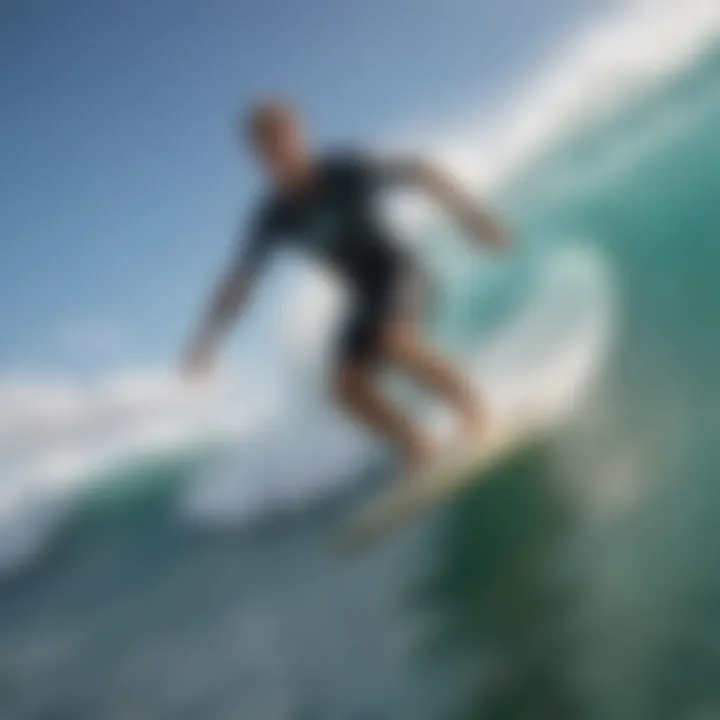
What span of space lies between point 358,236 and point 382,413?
294 millimetres

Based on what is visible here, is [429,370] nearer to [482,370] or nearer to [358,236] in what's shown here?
[482,370]

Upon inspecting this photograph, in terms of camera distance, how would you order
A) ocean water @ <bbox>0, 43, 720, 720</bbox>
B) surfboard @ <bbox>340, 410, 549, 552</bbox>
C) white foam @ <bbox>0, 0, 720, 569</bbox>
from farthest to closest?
white foam @ <bbox>0, 0, 720, 569</bbox>
surfboard @ <bbox>340, 410, 549, 552</bbox>
ocean water @ <bbox>0, 43, 720, 720</bbox>

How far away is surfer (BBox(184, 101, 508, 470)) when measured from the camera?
1.99 meters

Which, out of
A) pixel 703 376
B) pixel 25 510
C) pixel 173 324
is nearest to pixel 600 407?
pixel 703 376

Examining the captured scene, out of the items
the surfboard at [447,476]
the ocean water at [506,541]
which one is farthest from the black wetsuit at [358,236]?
the surfboard at [447,476]

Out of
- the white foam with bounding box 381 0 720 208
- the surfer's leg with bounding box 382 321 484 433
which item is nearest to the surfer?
the surfer's leg with bounding box 382 321 484 433

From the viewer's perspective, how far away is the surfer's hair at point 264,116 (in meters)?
2.05

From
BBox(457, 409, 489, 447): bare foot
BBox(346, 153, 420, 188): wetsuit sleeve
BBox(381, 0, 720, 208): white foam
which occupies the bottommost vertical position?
BBox(457, 409, 489, 447): bare foot

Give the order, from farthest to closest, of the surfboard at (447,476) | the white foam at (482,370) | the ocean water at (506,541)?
the white foam at (482,370) < the surfboard at (447,476) < the ocean water at (506,541)

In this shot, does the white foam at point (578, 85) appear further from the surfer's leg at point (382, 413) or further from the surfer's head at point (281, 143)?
the surfer's leg at point (382, 413)

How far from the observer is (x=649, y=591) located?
187cm

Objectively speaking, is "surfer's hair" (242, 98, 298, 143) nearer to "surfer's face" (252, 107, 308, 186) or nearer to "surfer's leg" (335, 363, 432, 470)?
"surfer's face" (252, 107, 308, 186)

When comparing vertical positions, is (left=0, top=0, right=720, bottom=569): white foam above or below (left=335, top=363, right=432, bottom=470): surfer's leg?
above

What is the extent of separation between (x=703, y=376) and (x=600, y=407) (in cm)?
17
